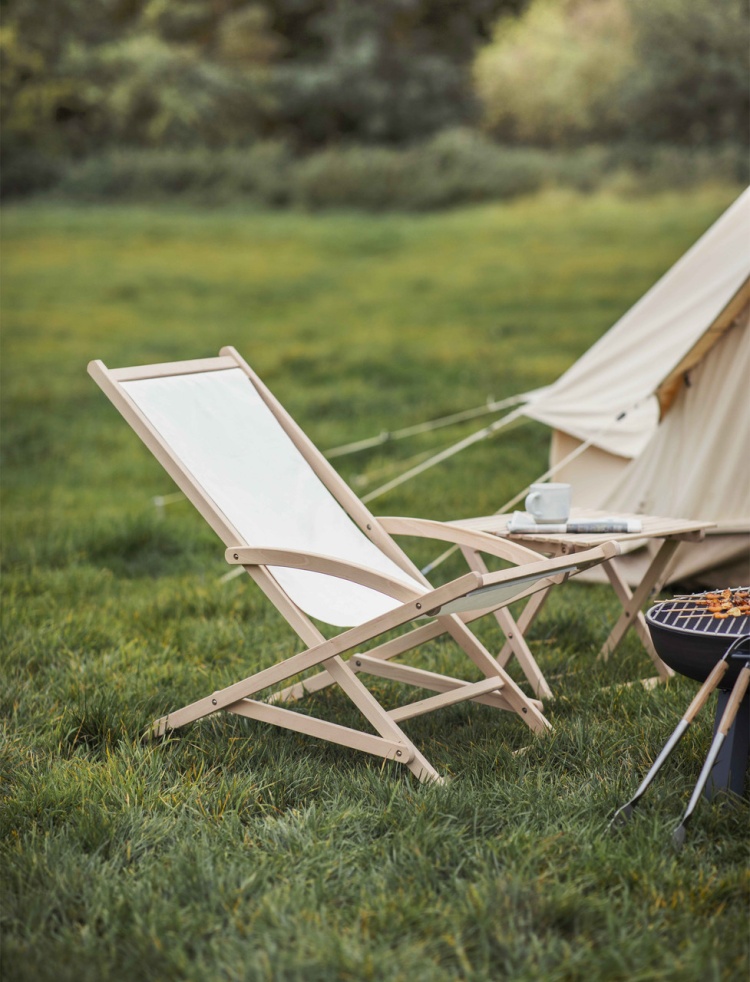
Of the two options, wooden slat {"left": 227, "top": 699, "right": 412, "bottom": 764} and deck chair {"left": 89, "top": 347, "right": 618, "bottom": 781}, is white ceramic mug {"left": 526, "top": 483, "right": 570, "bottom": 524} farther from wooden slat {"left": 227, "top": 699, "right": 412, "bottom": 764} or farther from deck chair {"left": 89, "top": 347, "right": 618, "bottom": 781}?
wooden slat {"left": 227, "top": 699, "right": 412, "bottom": 764}

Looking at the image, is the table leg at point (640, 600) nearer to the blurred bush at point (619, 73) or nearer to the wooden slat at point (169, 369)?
the wooden slat at point (169, 369)

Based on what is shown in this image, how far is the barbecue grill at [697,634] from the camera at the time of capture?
2250 mm

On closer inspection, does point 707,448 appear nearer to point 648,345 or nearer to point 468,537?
point 648,345

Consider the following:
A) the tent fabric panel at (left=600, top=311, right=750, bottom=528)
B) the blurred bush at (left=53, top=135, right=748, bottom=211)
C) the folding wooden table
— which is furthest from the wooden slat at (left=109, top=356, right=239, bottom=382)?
the blurred bush at (left=53, top=135, right=748, bottom=211)

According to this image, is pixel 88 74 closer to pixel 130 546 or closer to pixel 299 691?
pixel 130 546

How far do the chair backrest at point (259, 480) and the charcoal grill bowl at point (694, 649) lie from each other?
66cm

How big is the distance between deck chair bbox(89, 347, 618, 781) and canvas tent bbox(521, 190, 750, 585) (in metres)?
1.21

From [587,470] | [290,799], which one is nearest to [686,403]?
[587,470]

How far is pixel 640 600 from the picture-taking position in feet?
10.6

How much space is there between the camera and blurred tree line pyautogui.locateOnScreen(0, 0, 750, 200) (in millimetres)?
16031

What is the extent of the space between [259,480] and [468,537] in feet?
2.09

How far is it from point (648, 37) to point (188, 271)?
6.68 meters

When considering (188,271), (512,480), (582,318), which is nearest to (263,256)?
(188,271)

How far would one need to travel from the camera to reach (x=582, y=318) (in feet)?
32.7
